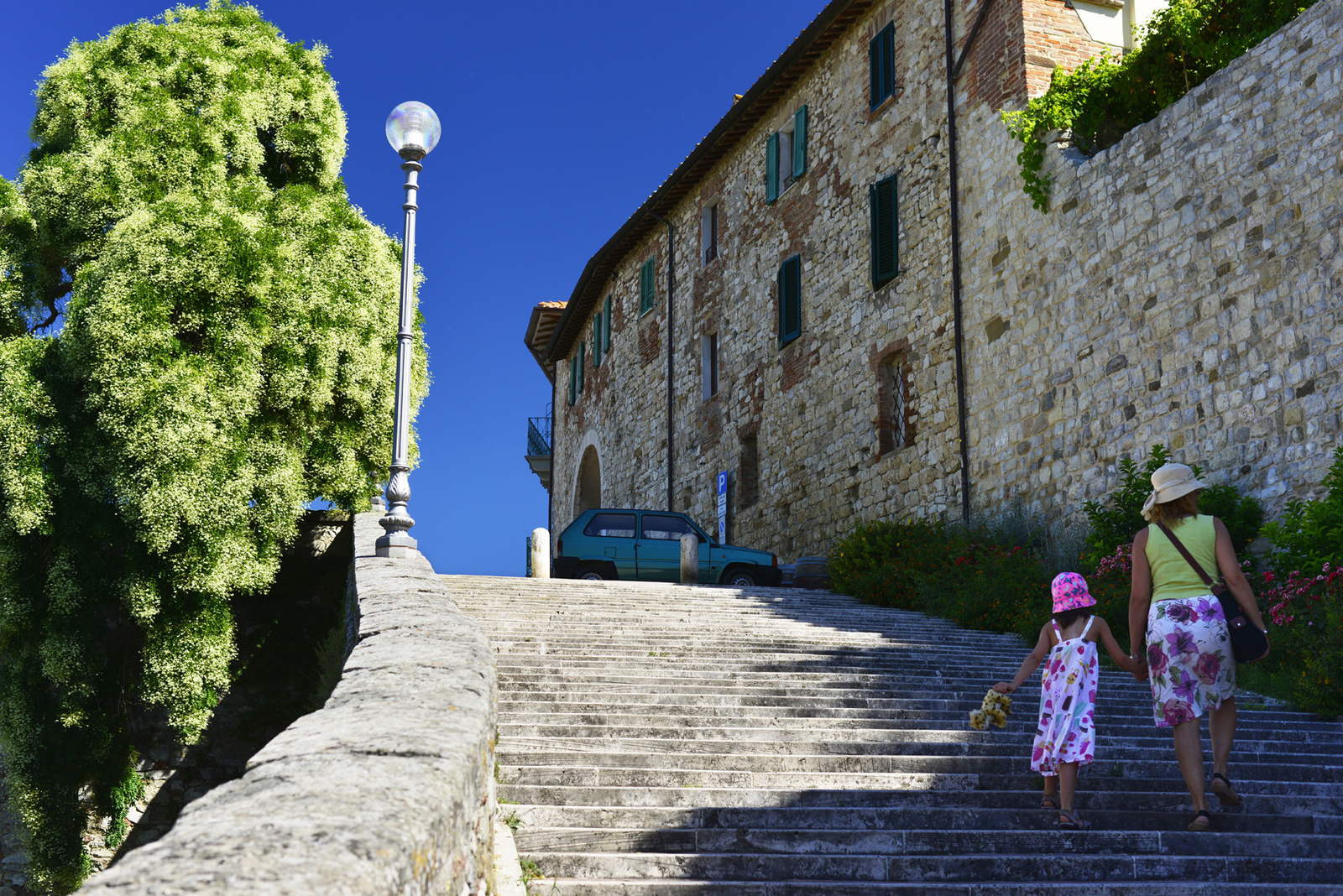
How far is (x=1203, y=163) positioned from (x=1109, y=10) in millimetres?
4725

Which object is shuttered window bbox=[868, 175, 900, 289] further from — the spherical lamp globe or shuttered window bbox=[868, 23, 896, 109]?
the spherical lamp globe

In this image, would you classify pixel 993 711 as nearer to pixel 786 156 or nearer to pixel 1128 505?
pixel 1128 505

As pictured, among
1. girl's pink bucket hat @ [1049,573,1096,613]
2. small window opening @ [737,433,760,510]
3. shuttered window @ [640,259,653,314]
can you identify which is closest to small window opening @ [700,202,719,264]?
shuttered window @ [640,259,653,314]

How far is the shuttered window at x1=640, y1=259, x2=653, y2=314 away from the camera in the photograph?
26.0 meters

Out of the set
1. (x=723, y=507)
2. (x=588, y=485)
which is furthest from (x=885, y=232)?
(x=588, y=485)

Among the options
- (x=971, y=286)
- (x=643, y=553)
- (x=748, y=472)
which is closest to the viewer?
(x=971, y=286)

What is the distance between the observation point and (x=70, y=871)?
463 inches

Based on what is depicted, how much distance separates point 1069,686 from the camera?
5.01 metres

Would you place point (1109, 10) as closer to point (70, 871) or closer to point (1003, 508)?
point (1003, 508)

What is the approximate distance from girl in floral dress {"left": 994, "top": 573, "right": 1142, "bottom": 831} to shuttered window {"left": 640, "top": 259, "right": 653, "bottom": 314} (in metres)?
21.0

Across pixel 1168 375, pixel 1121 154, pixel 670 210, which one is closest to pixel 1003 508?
pixel 1168 375

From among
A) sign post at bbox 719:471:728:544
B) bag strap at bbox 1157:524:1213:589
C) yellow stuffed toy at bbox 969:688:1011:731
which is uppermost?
sign post at bbox 719:471:728:544

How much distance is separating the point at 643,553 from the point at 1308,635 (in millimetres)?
9561

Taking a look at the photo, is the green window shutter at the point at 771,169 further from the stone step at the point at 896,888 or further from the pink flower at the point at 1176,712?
the stone step at the point at 896,888
